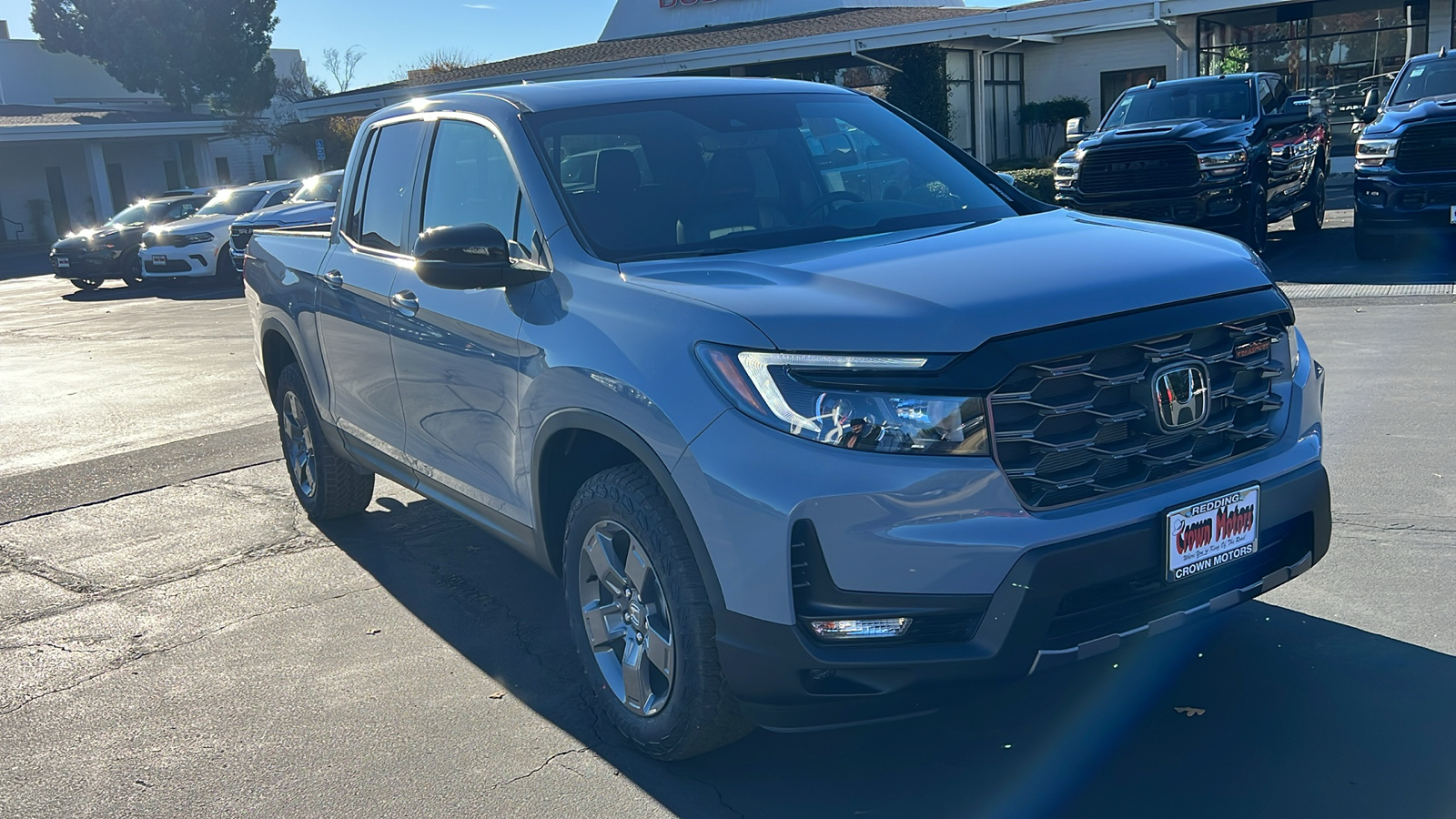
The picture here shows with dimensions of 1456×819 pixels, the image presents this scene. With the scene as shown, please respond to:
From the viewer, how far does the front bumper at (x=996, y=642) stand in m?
2.84

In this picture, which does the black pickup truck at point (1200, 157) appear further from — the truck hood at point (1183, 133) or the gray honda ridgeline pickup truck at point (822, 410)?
the gray honda ridgeline pickup truck at point (822, 410)

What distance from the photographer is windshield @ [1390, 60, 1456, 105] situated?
1310 cm

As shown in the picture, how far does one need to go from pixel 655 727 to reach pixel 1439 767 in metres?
2.01

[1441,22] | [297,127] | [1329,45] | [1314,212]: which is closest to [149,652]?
[1314,212]

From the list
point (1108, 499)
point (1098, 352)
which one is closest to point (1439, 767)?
point (1108, 499)

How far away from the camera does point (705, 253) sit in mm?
3799

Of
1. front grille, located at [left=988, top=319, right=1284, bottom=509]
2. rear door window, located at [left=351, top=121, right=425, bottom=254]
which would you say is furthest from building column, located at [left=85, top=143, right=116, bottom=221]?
front grille, located at [left=988, top=319, right=1284, bottom=509]

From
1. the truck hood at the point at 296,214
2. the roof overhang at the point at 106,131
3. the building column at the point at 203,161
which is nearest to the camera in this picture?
the truck hood at the point at 296,214

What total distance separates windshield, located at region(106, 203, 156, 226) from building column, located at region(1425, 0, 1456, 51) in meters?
25.0

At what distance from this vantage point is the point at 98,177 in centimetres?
4159

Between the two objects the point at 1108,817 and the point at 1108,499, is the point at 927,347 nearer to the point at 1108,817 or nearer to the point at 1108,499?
the point at 1108,499

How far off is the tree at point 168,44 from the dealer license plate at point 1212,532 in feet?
180

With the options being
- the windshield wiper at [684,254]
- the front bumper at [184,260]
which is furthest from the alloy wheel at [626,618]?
the front bumper at [184,260]

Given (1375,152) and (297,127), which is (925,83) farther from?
(297,127)
